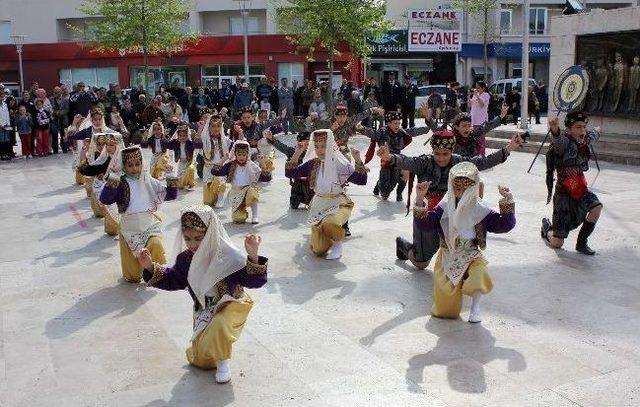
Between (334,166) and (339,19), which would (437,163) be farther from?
(339,19)

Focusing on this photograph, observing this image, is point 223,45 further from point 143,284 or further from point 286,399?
point 286,399

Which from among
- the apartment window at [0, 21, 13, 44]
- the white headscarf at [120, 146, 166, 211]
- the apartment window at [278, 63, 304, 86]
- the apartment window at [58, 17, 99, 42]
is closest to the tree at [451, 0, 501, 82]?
the apartment window at [278, 63, 304, 86]

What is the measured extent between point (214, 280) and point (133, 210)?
8.97 feet

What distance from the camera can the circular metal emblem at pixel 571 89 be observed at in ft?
31.9

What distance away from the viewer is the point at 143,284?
7.36 meters

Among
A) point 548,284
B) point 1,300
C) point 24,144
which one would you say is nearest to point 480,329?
point 548,284

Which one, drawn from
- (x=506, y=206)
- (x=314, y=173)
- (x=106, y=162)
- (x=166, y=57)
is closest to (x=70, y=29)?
(x=166, y=57)

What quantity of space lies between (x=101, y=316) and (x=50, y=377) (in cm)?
134

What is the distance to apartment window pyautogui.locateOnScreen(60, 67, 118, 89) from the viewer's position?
3922 cm

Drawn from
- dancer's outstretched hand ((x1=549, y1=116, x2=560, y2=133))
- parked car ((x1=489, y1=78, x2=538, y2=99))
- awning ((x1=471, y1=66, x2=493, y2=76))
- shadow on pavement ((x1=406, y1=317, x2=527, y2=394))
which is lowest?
shadow on pavement ((x1=406, y1=317, x2=527, y2=394))

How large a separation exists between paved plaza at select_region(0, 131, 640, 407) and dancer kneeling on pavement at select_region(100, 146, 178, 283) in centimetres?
33

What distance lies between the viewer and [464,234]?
6.00 metres

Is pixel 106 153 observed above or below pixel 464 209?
above

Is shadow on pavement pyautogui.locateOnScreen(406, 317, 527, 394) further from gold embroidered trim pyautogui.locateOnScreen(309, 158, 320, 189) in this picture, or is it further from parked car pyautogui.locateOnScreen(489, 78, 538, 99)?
parked car pyautogui.locateOnScreen(489, 78, 538, 99)
